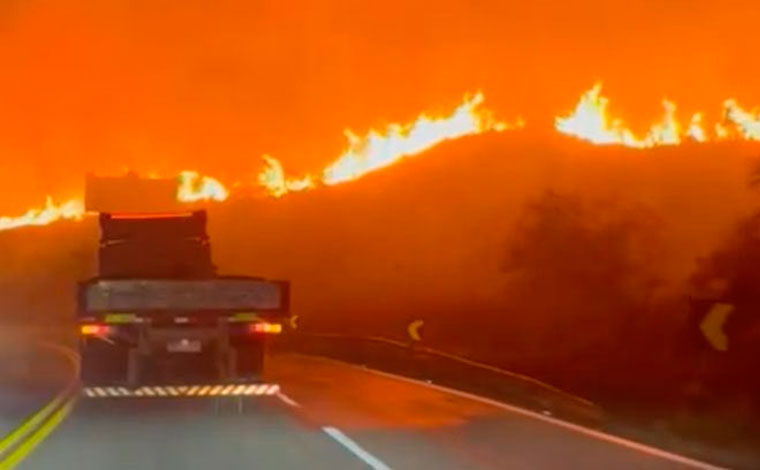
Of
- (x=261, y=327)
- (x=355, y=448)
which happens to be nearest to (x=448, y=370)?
(x=261, y=327)

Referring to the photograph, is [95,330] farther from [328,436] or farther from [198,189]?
[198,189]

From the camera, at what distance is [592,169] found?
116 m

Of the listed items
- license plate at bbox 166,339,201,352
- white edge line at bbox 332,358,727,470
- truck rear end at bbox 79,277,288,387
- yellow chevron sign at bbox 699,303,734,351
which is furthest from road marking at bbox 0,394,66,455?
yellow chevron sign at bbox 699,303,734,351

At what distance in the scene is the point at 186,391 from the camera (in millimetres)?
23453

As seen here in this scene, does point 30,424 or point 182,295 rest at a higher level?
point 182,295

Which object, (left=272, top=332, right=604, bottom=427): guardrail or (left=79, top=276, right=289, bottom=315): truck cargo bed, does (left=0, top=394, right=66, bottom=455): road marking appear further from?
(left=272, top=332, right=604, bottom=427): guardrail

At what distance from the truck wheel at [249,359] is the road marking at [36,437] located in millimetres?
2881

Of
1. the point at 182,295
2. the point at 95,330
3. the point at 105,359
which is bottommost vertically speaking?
the point at 105,359

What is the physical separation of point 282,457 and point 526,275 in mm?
61114

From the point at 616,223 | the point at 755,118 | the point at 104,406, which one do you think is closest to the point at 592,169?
the point at 616,223

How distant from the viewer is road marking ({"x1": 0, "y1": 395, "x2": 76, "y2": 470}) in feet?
54.6

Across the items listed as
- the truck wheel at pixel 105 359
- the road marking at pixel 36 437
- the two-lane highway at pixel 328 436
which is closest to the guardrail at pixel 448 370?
the two-lane highway at pixel 328 436

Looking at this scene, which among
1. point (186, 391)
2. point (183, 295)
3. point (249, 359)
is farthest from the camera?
point (249, 359)

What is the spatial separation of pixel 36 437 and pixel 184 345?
5.11 meters
